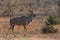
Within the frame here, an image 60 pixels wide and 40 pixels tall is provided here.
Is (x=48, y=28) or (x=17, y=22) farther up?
(x=17, y=22)

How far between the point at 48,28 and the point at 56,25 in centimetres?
302

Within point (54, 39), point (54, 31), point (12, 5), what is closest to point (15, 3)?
point (12, 5)

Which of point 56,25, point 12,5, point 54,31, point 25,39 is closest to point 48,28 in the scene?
point 54,31

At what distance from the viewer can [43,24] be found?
27469mm

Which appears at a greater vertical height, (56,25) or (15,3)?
(15,3)

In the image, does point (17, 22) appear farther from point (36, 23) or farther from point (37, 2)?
point (37, 2)

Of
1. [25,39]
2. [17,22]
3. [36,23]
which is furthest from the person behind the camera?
[36,23]

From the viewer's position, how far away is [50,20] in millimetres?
28047

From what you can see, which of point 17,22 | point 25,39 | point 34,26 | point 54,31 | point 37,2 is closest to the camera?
point 25,39

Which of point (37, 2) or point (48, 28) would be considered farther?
point (37, 2)

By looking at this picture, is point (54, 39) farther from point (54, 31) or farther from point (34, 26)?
point (34, 26)

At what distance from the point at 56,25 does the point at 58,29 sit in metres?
2.38

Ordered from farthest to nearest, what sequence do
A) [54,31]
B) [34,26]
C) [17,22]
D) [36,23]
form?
[36,23], [34,26], [54,31], [17,22]

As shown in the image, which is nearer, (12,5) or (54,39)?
(54,39)
